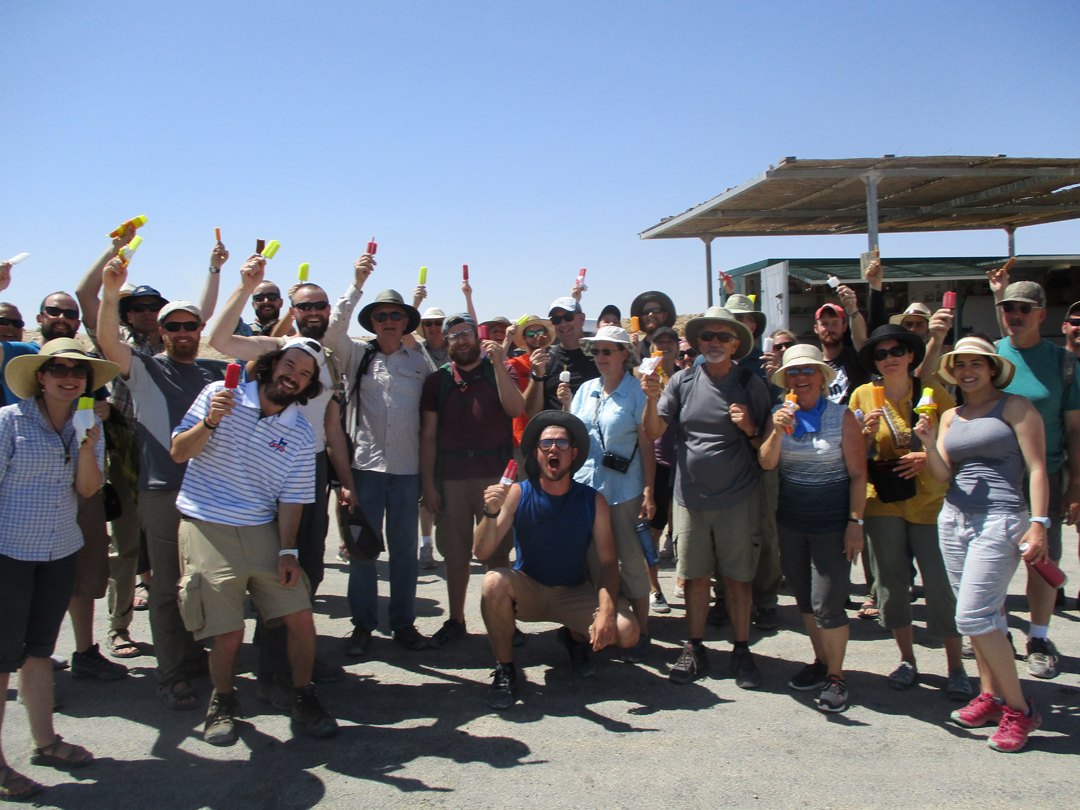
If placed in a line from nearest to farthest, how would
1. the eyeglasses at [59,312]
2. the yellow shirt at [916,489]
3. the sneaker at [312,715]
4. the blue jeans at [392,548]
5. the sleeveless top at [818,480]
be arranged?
the sneaker at [312,715]
the sleeveless top at [818,480]
the yellow shirt at [916,489]
the blue jeans at [392,548]
the eyeglasses at [59,312]

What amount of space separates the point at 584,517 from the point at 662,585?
2.22m

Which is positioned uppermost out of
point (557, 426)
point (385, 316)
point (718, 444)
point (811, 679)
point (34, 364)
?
point (385, 316)

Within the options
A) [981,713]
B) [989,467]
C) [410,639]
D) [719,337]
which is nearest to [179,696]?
[410,639]

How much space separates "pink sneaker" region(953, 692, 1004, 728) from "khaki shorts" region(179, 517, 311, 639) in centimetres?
341

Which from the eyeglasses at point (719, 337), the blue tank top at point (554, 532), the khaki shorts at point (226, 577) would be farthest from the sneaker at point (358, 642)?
the eyeglasses at point (719, 337)

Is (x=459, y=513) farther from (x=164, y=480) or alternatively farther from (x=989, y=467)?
(x=989, y=467)

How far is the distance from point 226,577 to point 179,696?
3.29ft

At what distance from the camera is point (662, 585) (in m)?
6.20

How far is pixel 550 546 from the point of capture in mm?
4305

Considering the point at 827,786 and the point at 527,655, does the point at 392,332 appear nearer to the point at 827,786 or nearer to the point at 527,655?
the point at 527,655

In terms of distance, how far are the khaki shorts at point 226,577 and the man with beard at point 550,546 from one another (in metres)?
1.11

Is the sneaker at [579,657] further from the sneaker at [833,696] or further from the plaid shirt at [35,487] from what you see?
the plaid shirt at [35,487]

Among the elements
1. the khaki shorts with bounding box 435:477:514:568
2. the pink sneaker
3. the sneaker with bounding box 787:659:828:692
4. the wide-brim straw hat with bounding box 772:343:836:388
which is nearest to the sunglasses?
the khaki shorts with bounding box 435:477:514:568

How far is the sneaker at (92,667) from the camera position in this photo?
14.1 ft
